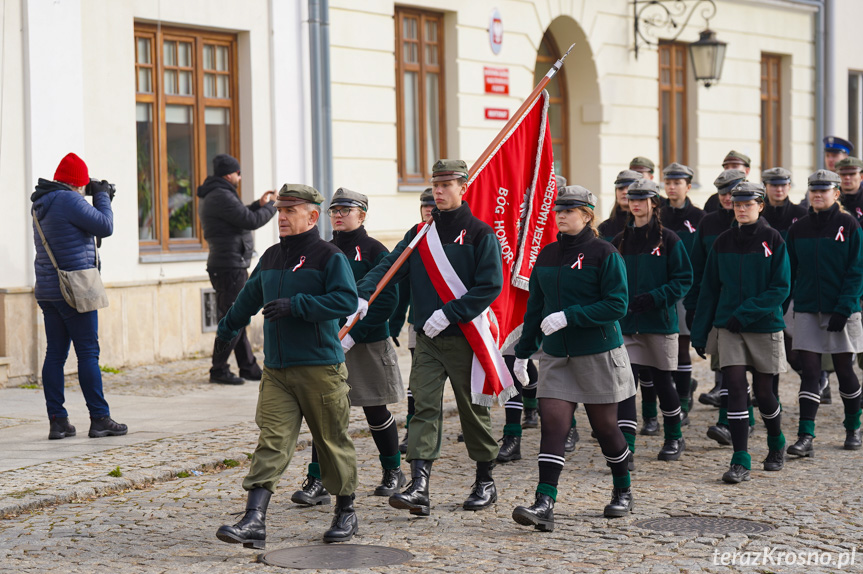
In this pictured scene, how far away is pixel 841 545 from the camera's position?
242 inches

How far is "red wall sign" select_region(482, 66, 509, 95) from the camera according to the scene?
1705 cm

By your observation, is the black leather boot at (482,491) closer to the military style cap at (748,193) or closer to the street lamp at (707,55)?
the military style cap at (748,193)

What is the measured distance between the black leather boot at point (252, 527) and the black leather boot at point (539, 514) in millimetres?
1224

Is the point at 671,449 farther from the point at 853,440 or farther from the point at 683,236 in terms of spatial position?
the point at 683,236

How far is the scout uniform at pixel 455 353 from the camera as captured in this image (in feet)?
22.9

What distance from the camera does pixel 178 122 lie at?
1392cm

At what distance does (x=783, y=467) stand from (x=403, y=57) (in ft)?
30.6

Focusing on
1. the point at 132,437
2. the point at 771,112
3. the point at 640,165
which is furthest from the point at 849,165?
the point at 771,112

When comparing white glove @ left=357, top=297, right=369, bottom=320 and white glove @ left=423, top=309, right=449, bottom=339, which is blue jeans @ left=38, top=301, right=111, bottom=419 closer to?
white glove @ left=357, top=297, right=369, bottom=320

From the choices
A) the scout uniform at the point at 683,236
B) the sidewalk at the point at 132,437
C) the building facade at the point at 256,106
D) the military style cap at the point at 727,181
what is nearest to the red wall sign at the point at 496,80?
the building facade at the point at 256,106

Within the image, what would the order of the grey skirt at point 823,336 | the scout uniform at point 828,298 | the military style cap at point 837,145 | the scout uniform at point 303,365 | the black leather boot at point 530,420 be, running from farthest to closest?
the military style cap at point 837,145, the black leather boot at point 530,420, the grey skirt at point 823,336, the scout uniform at point 828,298, the scout uniform at point 303,365

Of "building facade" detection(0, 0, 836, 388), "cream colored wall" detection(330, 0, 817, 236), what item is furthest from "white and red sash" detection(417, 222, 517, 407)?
"cream colored wall" detection(330, 0, 817, 236)

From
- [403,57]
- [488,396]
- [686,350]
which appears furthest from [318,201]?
[403,57]

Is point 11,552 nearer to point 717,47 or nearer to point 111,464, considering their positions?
point 111,464
